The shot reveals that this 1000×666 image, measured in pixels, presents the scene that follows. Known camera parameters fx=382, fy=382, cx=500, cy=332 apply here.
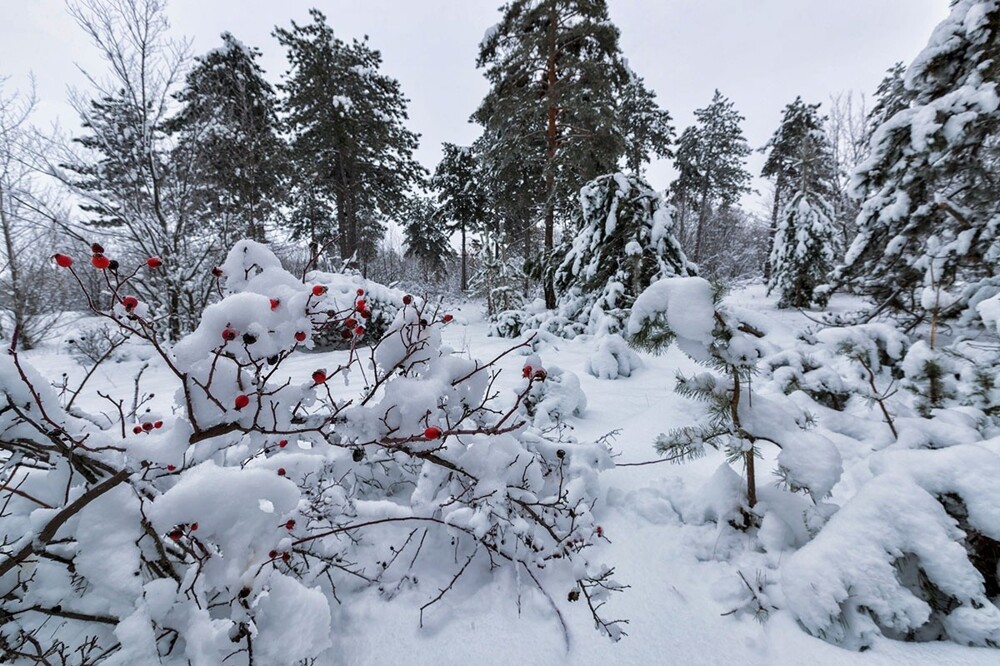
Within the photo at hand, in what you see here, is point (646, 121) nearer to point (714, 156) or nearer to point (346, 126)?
point (714, 156)

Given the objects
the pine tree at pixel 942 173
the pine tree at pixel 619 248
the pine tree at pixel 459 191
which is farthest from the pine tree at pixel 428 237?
the pine tree at pixel 942 173

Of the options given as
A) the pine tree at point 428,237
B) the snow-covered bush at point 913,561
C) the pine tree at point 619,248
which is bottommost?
the snow-covered bush at point 913,561

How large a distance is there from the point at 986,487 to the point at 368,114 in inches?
684

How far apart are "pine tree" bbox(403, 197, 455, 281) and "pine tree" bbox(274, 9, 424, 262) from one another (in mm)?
5270

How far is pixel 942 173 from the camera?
346cm

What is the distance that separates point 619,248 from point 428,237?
16453 mm

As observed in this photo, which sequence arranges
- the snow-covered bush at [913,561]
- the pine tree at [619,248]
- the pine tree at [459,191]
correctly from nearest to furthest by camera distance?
the snow-covered bush at [913,561], the pine tree at [619,248], the pine tree at [459,191]

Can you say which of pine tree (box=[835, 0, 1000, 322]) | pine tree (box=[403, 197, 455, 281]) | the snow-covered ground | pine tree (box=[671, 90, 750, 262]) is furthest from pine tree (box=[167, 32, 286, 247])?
pine tree (box=[671, 90, 750, 262])

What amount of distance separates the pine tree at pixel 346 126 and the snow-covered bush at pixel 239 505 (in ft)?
46.8

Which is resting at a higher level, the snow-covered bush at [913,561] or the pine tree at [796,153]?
the pine tree at [796,153]

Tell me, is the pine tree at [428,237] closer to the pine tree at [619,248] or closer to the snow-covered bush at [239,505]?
the pine tree at [619,248]

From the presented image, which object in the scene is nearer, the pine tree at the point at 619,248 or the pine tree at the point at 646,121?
the pine tree at the point at 619,248

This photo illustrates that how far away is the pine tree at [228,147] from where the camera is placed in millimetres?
8062

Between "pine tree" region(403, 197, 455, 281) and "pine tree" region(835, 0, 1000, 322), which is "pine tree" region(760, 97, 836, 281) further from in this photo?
"pine tree" region(403, 197, 455, 281)
